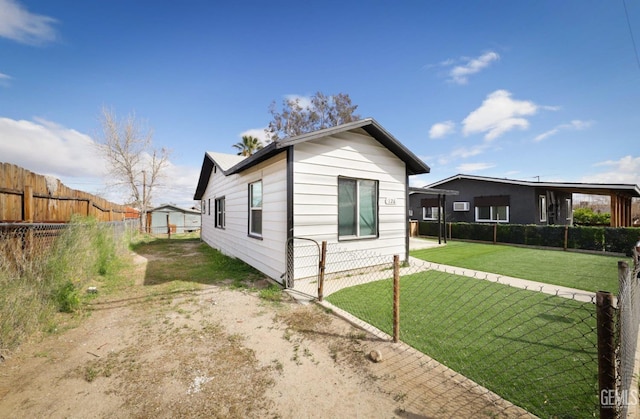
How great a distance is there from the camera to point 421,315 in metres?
3.90

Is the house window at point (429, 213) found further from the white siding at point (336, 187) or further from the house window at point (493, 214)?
the white siding at point (336, 187)

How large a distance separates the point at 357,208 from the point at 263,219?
2.45 meters

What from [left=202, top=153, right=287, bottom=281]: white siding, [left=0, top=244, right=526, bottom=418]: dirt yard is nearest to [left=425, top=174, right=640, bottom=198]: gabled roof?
[left=202, top=153, right=287, bottom=281]: white siding

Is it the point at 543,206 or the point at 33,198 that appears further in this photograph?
the point at 543,206

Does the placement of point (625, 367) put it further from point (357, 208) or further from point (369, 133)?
point (369, 133)

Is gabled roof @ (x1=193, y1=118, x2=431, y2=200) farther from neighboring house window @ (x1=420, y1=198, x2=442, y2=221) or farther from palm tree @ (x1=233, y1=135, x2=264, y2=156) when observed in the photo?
palm tree @ (x1=233, y1=135, x2=264, y2=156)

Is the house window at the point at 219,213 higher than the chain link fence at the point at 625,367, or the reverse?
the house window at the point at 219,213

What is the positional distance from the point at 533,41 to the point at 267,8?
26.3 ft

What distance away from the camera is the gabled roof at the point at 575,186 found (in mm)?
12000

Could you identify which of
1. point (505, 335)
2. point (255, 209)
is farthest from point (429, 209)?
point (505, 335)

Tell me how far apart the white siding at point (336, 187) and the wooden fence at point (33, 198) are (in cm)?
428

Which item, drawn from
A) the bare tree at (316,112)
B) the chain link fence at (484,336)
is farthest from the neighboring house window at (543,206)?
the bare tree at (316,112)

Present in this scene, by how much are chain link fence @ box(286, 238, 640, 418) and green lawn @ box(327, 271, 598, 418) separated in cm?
1

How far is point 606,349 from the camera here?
1.50 metres
